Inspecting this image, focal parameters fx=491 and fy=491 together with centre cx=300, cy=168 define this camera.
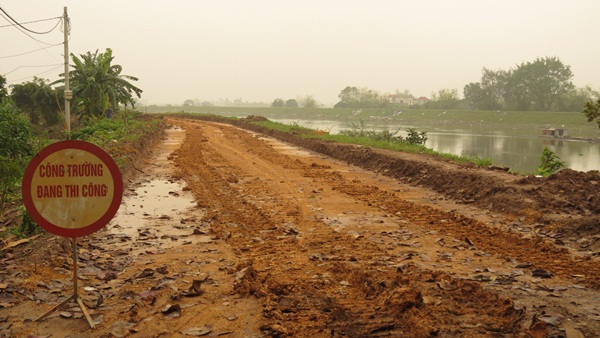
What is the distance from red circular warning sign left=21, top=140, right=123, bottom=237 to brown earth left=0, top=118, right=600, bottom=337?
919 millimetres

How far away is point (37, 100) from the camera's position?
3334 cm

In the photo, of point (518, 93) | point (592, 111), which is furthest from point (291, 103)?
point (592, 111)

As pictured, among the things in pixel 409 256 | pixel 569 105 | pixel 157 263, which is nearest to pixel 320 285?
pixel 409 256

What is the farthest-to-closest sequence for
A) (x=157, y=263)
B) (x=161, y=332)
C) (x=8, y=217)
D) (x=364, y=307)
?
(x=8, y=217)
(x=157, y=263)
(x=364, y=307)
(x=161, y=332)

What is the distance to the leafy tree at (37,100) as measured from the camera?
32750mm

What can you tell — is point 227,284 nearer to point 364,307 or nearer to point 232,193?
point 364,307

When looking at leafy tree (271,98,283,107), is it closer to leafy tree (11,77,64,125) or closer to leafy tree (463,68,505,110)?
leafy tree (463,68,505,110)

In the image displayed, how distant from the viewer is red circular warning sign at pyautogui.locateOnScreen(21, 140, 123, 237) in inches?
170

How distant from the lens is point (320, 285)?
529cm

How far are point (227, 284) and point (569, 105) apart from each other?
3361 inches

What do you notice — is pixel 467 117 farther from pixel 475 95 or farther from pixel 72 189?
pixel 72 189

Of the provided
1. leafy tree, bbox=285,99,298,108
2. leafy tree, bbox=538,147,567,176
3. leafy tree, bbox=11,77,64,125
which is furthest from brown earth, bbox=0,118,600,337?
leafy tree, bbox=285,99,298,108

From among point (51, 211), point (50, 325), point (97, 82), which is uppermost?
point (97, 82)

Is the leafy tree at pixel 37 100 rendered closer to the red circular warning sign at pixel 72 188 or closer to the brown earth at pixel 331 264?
the brown earth at pixel 331 264
